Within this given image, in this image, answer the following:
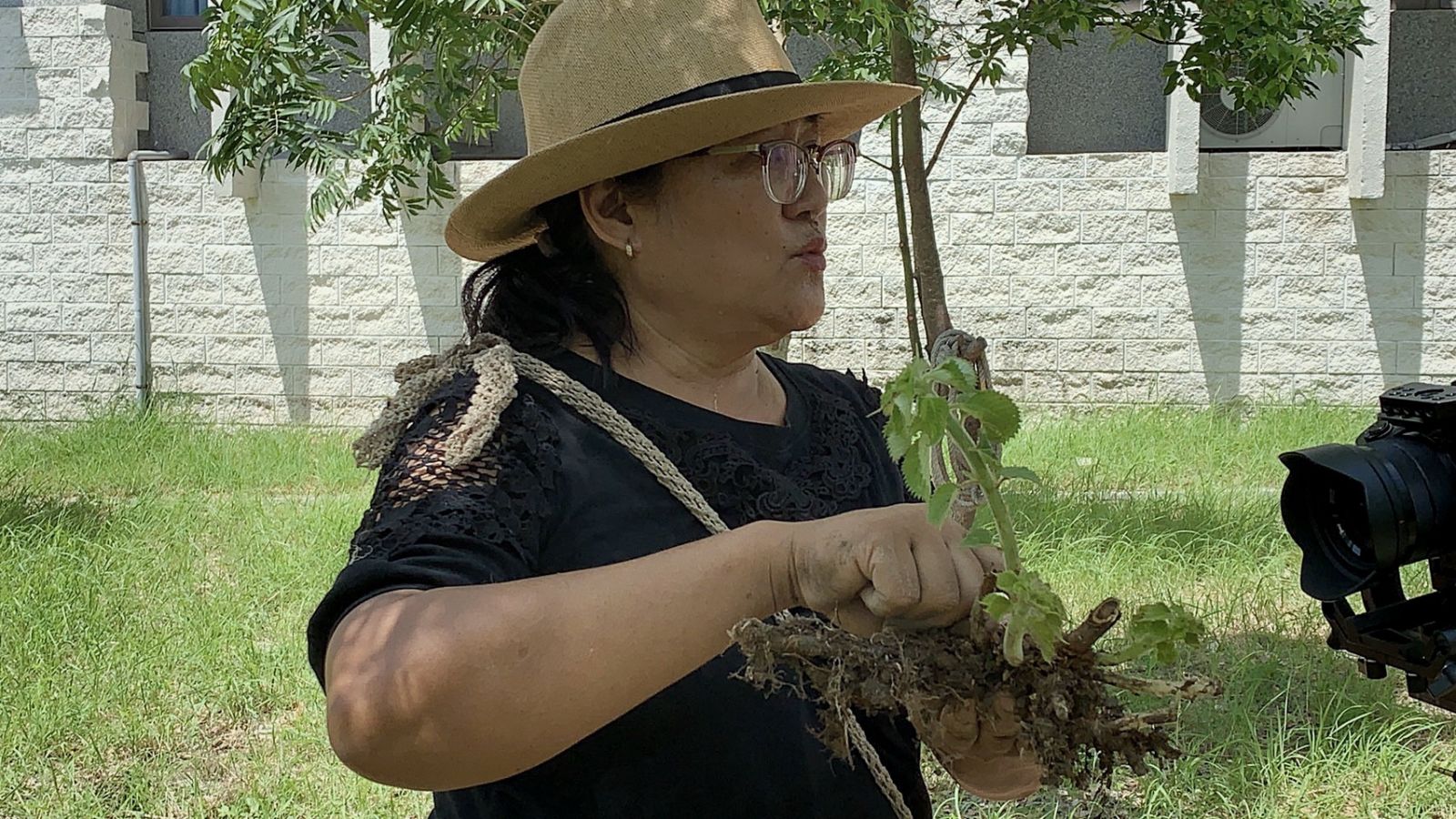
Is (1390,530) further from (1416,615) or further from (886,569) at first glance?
(886,569)

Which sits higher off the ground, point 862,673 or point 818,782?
point 862,673

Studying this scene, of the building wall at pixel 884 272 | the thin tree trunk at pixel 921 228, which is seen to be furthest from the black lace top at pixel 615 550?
the building wall at pixel 884 272

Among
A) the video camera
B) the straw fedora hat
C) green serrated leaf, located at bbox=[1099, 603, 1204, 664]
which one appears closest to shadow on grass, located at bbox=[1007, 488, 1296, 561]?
the video camera

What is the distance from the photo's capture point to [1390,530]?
1704 millimetres

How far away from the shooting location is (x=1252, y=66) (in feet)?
13.8

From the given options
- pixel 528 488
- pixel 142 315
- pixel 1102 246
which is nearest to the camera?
pixel 528 488

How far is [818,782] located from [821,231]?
2.24 ft

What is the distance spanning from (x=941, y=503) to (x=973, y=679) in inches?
8.4

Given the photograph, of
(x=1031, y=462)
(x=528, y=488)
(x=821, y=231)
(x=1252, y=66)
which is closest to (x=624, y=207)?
(x=821, y=231)

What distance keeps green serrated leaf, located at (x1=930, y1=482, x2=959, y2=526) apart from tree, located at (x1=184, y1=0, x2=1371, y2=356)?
2335 mm

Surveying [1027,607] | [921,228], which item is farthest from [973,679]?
[921,228]

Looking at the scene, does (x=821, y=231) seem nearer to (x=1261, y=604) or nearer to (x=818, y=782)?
(x=818, y=782)

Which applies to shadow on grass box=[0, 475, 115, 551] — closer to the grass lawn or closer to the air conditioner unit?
the grass lawn

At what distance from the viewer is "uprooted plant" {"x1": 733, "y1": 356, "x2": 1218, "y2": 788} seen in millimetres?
1314
